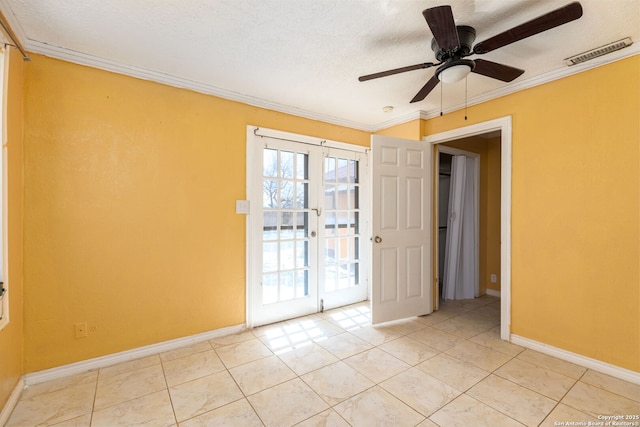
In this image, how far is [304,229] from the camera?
330 cm

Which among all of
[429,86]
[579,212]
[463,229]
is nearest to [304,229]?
[429,86]

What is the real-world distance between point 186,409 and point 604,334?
9.72 feet

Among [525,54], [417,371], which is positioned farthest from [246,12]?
[417,371]

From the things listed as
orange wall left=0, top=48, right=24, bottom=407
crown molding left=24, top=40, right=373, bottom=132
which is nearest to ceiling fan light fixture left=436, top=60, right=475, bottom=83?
crown molding left=24, top=40, right=373, bottom=132

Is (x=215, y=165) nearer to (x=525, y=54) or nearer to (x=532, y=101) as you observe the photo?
(x=525, y=54)

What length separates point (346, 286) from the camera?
145 inches

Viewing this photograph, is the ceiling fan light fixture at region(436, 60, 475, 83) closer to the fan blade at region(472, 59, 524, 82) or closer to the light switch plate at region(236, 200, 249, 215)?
the fan blade at region(472, 59, 524, 82)

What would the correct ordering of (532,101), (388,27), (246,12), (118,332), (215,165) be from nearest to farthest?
(246,12), (388,27), (118,332), (532,101), (215,165)

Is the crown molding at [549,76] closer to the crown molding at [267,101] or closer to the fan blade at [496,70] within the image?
the crown molding at [267,101]

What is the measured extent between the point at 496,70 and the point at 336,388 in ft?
7.78

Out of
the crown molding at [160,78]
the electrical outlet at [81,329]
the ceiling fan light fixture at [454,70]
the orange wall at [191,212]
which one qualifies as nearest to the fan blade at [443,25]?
the ceiling fan light fixture at [454,70]

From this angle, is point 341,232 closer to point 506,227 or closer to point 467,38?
point 506,227

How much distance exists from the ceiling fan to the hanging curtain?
198cm

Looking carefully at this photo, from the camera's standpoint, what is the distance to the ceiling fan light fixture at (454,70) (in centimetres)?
173
